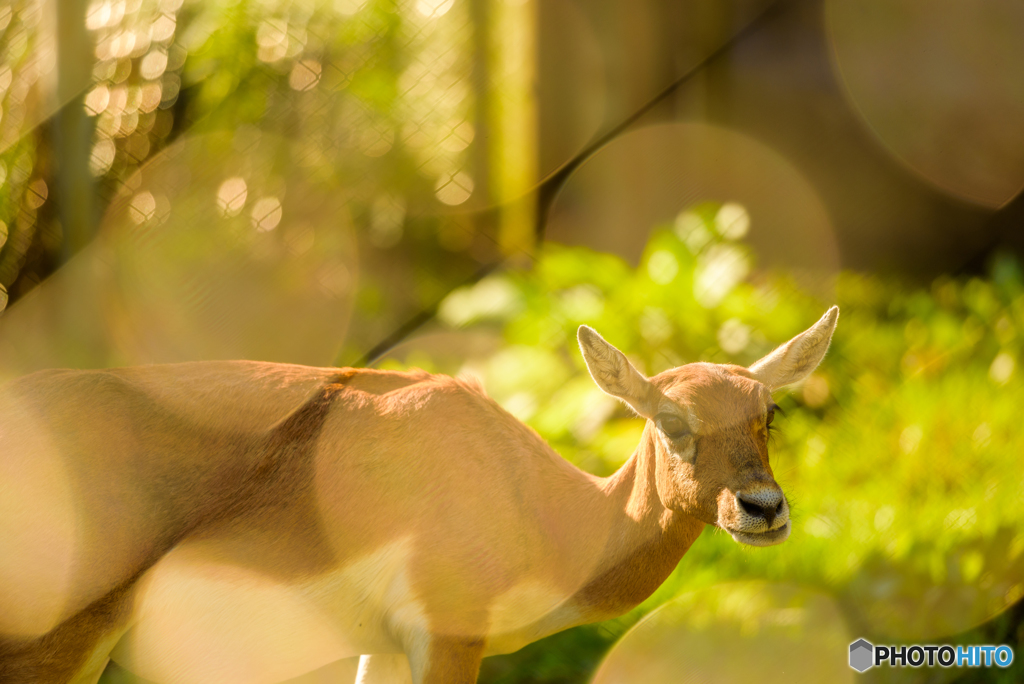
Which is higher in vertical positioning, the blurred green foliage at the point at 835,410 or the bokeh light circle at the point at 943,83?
the blurred green foliage at the point at 835,410

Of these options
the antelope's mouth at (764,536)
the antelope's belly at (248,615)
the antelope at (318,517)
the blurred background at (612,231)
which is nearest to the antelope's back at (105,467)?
the antelope at (318,517)

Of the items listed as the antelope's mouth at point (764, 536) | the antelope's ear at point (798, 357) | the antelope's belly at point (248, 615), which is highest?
the antelope's belly at point (248, 615)

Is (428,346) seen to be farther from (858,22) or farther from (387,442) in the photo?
(858,22)

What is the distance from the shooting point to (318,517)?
99.0 inches

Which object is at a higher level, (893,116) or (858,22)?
(858,22)

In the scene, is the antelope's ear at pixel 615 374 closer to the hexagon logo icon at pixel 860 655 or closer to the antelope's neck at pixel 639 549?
the antelope's neck at pixel 639 549

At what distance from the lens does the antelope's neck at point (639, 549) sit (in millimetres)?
2617

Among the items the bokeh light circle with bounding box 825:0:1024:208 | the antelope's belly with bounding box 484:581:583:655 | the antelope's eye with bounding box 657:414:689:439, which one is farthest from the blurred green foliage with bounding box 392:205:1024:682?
the bokeh light circle with bounding box 825:0:1024:208

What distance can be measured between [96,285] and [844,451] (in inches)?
183

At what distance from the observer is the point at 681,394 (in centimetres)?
249

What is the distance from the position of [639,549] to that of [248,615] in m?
1.23

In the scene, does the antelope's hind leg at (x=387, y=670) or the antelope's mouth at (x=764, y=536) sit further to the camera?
the antelope's hind leg at (x=387, y=670)

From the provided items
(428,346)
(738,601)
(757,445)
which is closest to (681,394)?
(757,445)

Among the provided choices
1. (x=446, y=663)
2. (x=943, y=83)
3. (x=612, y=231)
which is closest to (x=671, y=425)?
(x=446, y=663)
